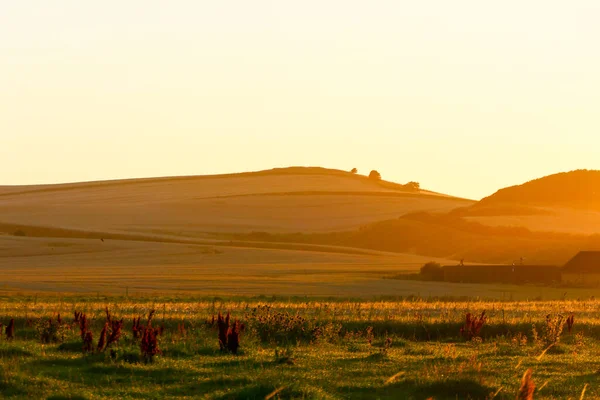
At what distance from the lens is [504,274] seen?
275ft

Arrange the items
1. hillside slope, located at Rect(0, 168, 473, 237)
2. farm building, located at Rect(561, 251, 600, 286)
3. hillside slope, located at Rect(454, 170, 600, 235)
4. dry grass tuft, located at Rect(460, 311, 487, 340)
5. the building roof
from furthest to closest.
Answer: hillside slope, located at Rect(454, 170, 600, 235) → hillside slope, located at Rect(0, 168, 473, 237) → the building roof → farm building, located at Rect(561, 251, 600, 286) → dry grass tuft, located at Rect(460, 311, 487, 340)

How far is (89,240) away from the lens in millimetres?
116812

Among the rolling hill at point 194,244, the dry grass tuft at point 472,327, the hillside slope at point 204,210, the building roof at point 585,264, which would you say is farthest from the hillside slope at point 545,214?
the dry grass tuft at point 472,327

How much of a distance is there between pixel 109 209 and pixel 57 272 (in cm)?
8806

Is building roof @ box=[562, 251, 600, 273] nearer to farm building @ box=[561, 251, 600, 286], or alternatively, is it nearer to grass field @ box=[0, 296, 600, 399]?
farm building @ box=[561, 251, 600, 286]

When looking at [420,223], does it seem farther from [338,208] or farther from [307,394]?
[307,394]

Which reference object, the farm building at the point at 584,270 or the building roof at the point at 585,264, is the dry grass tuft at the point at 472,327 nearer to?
the farm building at the point at 584,270

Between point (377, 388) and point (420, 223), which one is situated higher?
point (420, 223)

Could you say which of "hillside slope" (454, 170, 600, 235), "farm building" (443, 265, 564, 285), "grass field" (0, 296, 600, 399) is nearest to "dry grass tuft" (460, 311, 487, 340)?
"grass field" (0, 296, 600, 399)

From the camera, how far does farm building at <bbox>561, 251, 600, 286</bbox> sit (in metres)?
82.6

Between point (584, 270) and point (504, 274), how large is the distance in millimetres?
7085

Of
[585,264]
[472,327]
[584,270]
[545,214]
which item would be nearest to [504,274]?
[584,270]

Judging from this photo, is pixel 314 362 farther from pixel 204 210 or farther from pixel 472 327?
pixel 204 210

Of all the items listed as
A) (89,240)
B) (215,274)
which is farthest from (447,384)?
(89,240)
